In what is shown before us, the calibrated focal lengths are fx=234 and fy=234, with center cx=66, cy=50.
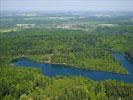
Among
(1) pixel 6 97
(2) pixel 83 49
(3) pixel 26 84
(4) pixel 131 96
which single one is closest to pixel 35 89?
(3) pixel 26 84

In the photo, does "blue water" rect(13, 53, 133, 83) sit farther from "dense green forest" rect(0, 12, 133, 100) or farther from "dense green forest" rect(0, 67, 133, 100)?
"dense green forest" rect(0, 67, 133, 100)

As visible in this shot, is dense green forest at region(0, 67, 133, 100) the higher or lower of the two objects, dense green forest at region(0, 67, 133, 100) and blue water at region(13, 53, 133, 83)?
the higher

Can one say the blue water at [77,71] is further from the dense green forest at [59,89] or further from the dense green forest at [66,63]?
the dense green forest at [59,89]

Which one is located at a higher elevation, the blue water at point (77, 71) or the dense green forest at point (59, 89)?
the dense green forest at point (59, 89)

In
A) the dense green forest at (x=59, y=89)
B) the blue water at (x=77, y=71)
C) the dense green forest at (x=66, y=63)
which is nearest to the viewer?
the dense green forest at (x=59, y=89)

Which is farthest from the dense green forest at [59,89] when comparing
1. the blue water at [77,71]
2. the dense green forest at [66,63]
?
the blue water at [77,71]

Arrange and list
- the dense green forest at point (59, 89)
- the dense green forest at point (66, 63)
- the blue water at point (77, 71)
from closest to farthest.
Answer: the dense green forest at point (59, 89) < the dense green forest at point (66, 63) < the blue water at point (77, 71)

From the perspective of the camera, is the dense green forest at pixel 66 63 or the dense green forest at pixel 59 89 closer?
the dense green forest at pixel 59 89

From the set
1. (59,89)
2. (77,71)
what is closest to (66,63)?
(77,71)

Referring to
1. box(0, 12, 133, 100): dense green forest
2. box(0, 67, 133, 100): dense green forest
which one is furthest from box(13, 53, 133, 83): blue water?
box(0, 67, 133, 100): dense green forest

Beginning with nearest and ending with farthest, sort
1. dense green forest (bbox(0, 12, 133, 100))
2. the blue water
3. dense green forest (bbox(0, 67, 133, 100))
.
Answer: dense green forest (bbox(0, 67, 133, 100)), dense green forest (bbox(0, 12, 133, 100)), the blue water
